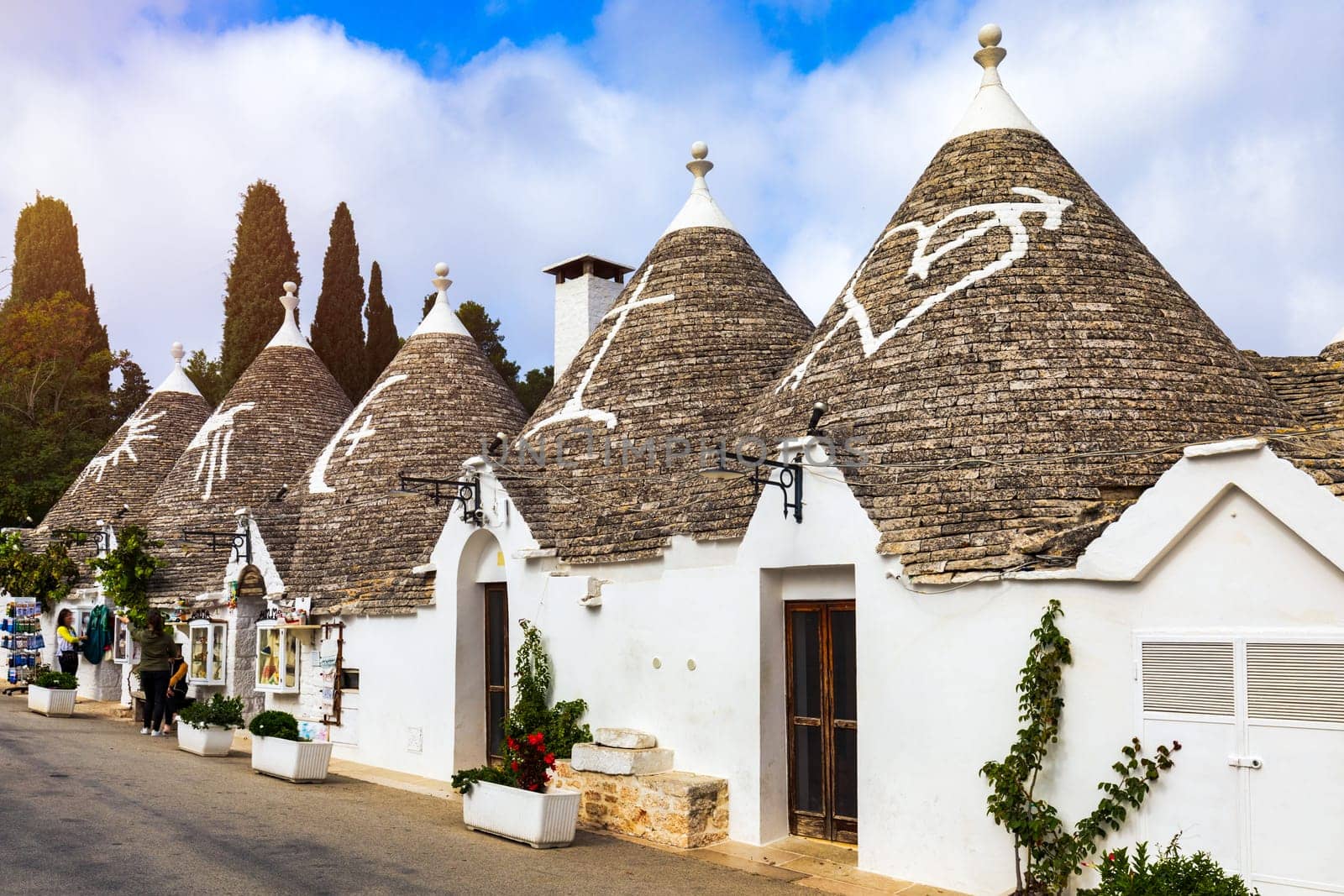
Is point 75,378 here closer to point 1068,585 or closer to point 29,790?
point 29,790

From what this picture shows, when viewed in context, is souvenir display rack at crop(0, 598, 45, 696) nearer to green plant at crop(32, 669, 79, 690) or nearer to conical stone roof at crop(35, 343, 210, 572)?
conical stone roof at crop(35, 343, 210, 572)

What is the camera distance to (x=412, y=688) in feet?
46.1

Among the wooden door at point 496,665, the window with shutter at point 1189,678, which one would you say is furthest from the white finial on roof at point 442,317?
the window with shutter at point 1189,678

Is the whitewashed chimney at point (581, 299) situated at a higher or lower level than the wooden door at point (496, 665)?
higher

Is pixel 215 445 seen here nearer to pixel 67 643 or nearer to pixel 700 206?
pixel 67 643

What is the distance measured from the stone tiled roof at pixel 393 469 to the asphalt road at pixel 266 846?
3431 mm

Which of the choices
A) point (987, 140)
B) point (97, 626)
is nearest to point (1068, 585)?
point (987, 140)

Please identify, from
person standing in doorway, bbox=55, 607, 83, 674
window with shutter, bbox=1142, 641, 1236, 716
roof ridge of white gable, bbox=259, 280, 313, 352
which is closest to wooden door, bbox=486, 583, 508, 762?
window with shutter, bbox=1142, 641, 1236, 716

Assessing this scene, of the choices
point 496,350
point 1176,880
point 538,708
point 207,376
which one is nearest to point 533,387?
point 496,350

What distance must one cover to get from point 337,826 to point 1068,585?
6512mm

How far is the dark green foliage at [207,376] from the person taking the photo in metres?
39.4

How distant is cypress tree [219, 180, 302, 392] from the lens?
37.4 m

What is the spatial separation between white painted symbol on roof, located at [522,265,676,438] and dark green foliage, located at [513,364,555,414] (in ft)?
73.2

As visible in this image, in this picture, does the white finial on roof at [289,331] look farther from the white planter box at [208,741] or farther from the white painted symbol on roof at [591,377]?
the white planter box at [208,741]
